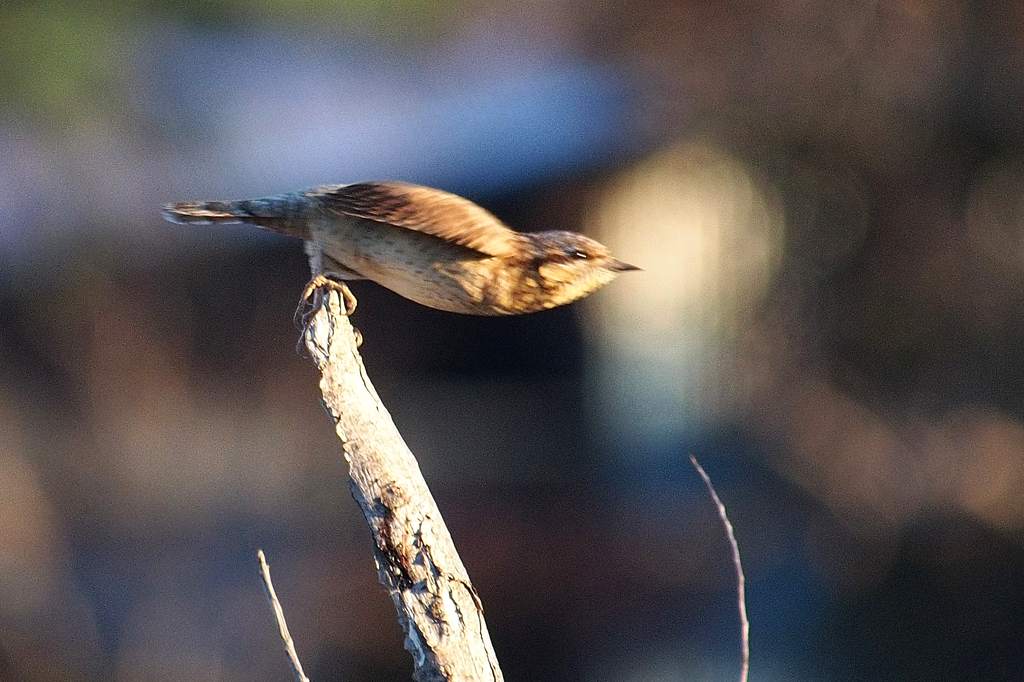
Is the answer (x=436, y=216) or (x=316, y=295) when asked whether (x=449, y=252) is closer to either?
(x=436, y=216)

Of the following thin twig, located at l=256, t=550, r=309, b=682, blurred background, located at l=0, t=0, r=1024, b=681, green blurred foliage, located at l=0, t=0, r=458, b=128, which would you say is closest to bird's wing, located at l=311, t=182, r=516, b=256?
thin twig, located at l=256, t=550, r=309, b=682

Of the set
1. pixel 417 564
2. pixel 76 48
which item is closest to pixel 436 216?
pixel 417 564

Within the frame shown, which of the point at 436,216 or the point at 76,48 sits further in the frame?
the point at 76,48

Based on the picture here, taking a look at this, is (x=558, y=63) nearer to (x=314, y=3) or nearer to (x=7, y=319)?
(x=314, y=3)

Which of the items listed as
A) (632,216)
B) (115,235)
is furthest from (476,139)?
(115,235)

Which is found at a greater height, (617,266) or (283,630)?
(617,266)

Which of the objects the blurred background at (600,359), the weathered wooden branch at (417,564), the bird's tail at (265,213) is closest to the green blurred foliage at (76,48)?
the blurred background at (600,359)

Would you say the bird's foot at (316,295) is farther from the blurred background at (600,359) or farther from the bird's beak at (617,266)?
the blurred background at (600,359)
